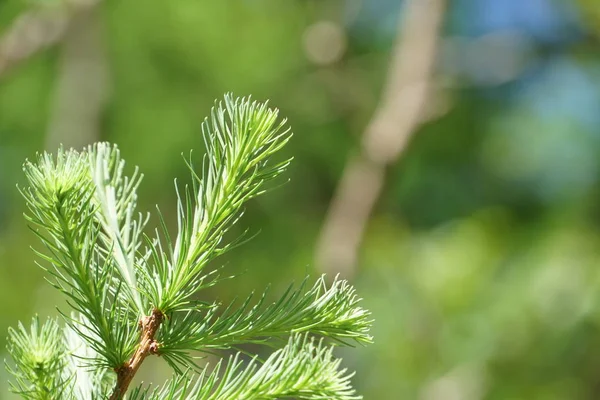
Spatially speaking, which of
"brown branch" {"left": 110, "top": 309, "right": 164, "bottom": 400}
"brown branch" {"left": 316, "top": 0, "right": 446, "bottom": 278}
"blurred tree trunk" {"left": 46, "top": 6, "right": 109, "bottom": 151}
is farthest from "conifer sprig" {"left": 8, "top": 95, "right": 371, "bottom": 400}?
"blurred tree trunk" {"left": 46, "top": 6, "right": 109, "bottom": 151}

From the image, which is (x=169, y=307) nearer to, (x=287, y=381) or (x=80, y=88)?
(x=287, y=381)

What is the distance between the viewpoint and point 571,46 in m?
3.16

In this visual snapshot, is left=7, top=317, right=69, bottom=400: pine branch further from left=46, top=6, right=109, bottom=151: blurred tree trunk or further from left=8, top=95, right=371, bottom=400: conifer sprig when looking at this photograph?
left=46, top=6, right=109, bottom=151: blurred tree trunk

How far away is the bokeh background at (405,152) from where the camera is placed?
244 centimetres

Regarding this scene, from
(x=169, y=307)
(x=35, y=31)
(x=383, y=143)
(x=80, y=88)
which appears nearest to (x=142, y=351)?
(x=169, y=307)

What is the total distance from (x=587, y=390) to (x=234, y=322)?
243 centimetres

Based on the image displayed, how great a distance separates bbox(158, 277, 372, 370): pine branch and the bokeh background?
68.1 inches

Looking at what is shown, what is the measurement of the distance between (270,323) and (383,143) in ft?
5.55

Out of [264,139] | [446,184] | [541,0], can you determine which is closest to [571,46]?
[541,0]

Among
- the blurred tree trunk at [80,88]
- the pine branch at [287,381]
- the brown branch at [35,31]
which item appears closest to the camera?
the pine branch at [287,381]

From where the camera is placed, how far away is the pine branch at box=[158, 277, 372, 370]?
0.39 metres

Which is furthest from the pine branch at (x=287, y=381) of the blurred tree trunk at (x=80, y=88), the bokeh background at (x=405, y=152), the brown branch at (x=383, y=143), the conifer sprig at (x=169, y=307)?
the blurred tree trunk at (x=80, y=88)

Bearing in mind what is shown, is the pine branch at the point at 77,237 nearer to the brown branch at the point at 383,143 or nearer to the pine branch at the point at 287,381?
the pine branch at the point at 287,381

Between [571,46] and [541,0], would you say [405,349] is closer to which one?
[571,46]
